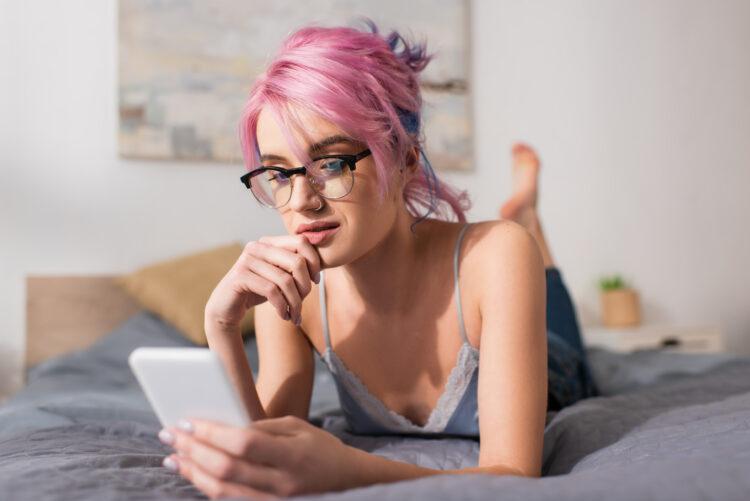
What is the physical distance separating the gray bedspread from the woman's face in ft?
1.09

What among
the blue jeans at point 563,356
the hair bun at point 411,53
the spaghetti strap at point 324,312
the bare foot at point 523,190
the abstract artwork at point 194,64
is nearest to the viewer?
the hair bun at point 411,53

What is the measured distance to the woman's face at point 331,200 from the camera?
974 mm

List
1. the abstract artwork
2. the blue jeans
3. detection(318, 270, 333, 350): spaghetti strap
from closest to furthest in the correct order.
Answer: detection(318, 270, 333, 350): spaghetti strap
the blue jeans
the abstract artwork

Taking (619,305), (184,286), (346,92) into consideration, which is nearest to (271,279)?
(346,92)

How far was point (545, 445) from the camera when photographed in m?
1.13

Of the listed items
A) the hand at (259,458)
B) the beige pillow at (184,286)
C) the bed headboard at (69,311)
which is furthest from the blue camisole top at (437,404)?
the bed headboard at (69,311)

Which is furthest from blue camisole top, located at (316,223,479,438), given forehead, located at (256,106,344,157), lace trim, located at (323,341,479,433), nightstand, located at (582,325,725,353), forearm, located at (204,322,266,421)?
nightstand, located at (582,325,725,353)

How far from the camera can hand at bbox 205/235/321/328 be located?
→ 947 mm

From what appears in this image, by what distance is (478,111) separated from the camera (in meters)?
3.35

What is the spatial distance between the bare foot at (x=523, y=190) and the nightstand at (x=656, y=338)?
1.04 meters

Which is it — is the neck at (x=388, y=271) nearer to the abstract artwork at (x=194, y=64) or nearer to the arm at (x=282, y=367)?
the arm at (x=282, y=367)

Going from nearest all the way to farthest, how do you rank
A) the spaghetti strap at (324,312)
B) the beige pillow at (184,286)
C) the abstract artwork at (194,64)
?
the spaghetti strap at (324,312), the beige pillow at (184,286), the abstract artwork at (194,64)

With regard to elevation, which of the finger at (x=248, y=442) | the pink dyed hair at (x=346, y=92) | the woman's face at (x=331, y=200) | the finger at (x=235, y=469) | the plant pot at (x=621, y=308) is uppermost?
the pink dyed hair at (x=346, y=92)

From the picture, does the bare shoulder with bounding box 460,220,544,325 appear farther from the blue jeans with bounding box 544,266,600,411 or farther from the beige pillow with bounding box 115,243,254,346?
the beige pillow with bounding box 115,243,254,346
